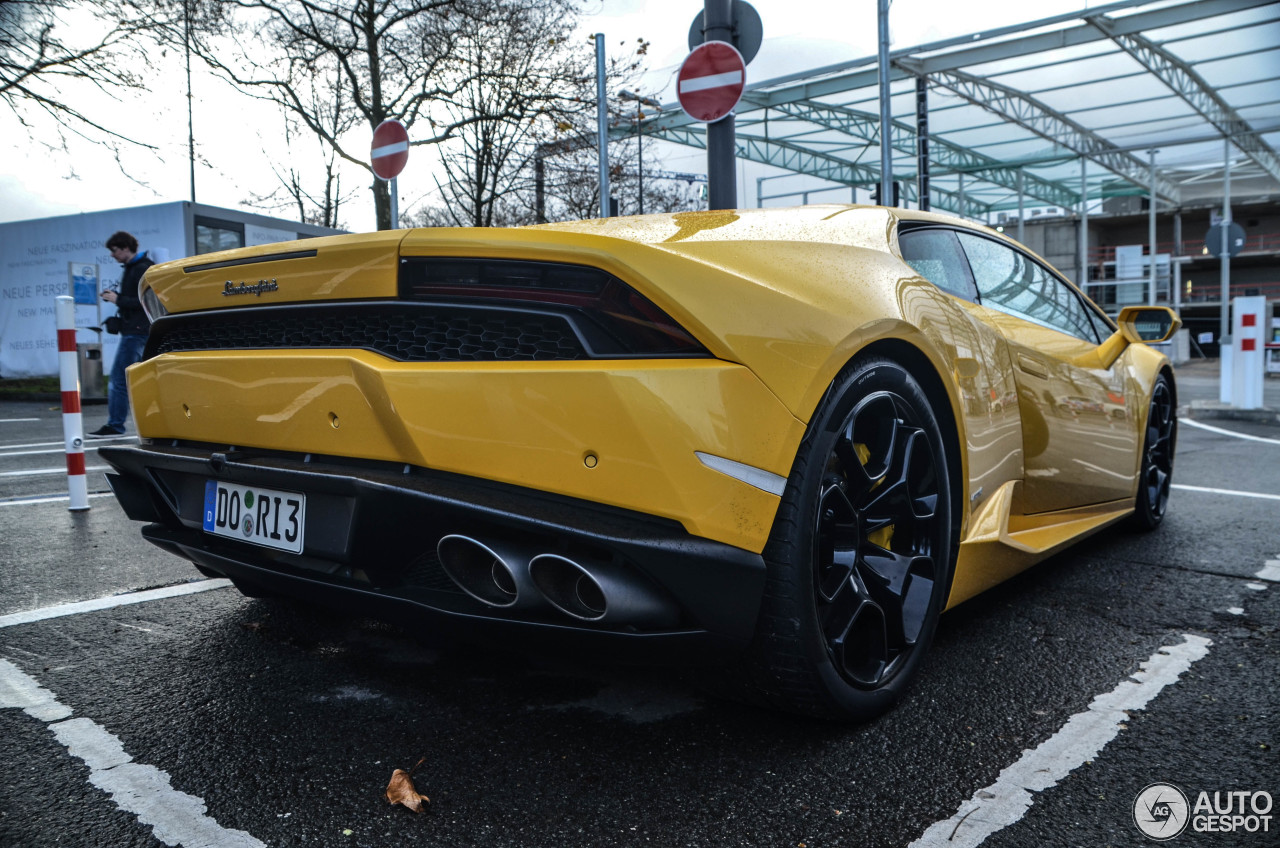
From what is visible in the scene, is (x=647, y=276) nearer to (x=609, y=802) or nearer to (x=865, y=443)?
(x=865, y=443)

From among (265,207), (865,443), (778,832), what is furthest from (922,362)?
(265,207)

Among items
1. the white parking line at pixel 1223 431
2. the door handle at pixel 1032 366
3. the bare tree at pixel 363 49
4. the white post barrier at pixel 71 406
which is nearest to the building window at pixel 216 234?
the bare tree at pixel 363 49

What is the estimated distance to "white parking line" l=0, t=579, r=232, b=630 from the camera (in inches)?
109

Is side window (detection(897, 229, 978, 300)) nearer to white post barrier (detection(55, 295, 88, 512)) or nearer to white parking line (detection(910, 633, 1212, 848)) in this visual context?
white parking line (detection(910, 633, 1212, 848))

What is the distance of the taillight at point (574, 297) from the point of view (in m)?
1.69

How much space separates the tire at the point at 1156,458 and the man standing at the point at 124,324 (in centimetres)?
719

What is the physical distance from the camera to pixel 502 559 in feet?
5.46

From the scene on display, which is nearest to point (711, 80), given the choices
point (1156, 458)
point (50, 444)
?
point (1156, 458)

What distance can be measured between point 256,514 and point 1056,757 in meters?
1.72

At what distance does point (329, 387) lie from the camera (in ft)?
6.15

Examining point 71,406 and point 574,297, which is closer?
point 574,297

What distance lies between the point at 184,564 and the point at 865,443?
102 inches

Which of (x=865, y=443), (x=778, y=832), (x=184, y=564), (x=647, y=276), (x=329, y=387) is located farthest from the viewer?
(x=184, y=564)

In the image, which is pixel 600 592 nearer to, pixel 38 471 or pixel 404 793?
pixel 404 793
